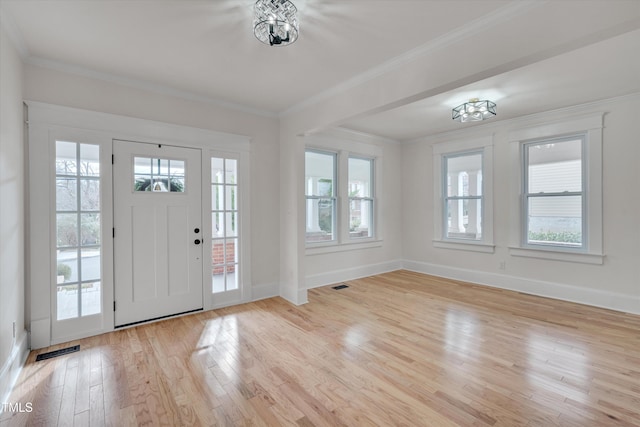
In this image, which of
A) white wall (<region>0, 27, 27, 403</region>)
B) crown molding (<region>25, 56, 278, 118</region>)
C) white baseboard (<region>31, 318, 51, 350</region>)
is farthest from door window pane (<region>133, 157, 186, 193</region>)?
white baseboard (<region>31, 318, 51, 350</region>)

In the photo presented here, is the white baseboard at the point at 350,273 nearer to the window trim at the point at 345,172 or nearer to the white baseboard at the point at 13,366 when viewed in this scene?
the window trim at the point at 345,172

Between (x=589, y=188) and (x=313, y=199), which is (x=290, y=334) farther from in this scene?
(x=589, y=188)

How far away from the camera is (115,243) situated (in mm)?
3258

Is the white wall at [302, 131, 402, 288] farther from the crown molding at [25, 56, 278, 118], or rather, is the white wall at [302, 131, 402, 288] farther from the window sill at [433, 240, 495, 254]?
the crown molding at [25, 56, 278, 118]

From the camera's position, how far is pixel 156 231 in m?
3.51

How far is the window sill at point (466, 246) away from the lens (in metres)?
5.07

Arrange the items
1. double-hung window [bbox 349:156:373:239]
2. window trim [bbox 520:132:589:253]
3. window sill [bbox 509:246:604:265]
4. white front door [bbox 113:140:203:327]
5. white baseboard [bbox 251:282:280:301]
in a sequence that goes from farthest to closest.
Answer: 1. double-hung window [bbox 349:156:373:239]
2. white baseboard [bbox 251:282:280:301]
3. window trim [bbox 520:132:589:253]
4. window sill [bbox 509:246:604:265]
5. white front door [bbox 113:140:203:327]

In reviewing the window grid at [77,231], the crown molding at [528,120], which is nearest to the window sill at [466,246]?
the crown molding at [528,120]

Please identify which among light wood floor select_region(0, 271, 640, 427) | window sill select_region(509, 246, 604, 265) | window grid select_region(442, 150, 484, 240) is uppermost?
window grid select_region(442, 150, 484, 240)

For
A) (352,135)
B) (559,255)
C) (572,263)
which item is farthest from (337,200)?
(572,263)

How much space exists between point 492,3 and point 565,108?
311cm

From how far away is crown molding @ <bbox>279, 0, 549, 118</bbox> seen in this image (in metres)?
2.04

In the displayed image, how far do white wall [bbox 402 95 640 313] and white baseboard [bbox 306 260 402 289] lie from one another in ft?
2.04

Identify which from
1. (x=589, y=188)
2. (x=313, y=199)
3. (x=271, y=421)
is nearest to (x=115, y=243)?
(x=271, y=421)
